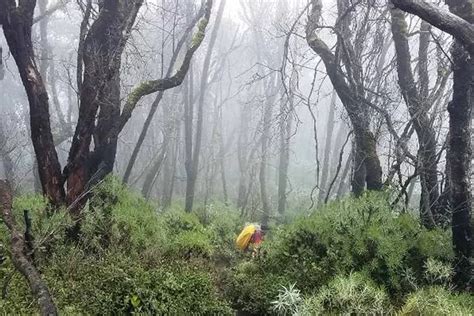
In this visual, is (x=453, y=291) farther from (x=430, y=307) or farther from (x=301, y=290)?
(x=301, y=290)

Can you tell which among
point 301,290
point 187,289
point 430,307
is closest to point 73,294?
point 187,289

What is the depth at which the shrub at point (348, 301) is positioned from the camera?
16.9 ft

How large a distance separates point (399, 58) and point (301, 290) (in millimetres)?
4975

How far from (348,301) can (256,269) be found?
197 centimetres

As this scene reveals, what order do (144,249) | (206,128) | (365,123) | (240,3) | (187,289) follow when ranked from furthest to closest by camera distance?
1. (206,128)
2. (240,3)
3. (365,123)
4. (144,249)
5. (187,289)

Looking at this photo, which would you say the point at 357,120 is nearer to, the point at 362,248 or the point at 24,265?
the point at 362,248

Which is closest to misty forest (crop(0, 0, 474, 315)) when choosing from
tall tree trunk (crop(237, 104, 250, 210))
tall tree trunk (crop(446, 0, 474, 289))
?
tall tree trunk (crop(446, 0, 474, 289))

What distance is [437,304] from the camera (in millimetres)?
5078

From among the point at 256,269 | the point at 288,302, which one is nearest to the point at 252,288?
the point at 256,269

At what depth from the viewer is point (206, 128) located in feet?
122

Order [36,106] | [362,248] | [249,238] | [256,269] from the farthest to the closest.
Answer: [249,238] → [36,106] → [256,269] → [362,248]

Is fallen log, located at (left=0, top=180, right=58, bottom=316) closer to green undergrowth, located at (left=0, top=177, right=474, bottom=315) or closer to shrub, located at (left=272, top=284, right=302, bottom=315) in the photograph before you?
green undergrowth, located at (left=0, top=177, right=474, bottom=315)

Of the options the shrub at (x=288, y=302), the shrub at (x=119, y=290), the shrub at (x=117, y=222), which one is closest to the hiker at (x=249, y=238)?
the shrub at (x=117, y=222)

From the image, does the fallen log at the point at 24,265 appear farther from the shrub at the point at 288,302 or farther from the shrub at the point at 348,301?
the shrub at the point at 348,301
